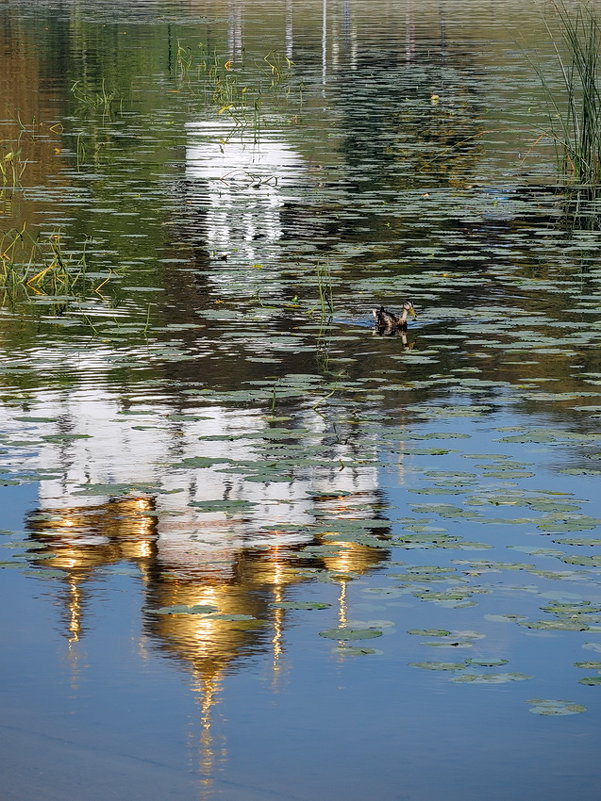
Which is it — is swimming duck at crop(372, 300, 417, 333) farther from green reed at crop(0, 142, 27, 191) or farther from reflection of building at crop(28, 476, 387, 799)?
green reed at crop(0, 142, 27, 191)

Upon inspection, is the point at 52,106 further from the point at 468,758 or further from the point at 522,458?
the point at 468,758

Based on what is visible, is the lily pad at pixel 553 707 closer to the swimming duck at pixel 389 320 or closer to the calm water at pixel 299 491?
the calm water at pixel 299 491

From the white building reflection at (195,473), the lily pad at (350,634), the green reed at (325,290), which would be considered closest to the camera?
the lily pad at (350,634)

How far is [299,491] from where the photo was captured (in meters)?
8.24

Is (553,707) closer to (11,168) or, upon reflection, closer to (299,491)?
(299,491)

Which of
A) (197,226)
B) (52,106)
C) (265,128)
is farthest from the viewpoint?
(52,106)

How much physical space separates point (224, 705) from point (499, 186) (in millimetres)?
15123

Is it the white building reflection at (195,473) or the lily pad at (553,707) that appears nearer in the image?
the lily pad at (553,707)

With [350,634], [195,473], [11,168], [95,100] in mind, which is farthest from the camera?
[95,100]

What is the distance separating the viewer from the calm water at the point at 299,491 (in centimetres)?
564

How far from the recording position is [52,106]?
3059 cm

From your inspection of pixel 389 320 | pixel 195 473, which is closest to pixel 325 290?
pixel 389 320

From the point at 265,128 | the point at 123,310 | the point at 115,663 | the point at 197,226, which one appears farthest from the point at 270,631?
the point at 265,128

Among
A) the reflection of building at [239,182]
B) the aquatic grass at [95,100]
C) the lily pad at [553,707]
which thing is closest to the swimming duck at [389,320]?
the reflection of building at [239,182]
